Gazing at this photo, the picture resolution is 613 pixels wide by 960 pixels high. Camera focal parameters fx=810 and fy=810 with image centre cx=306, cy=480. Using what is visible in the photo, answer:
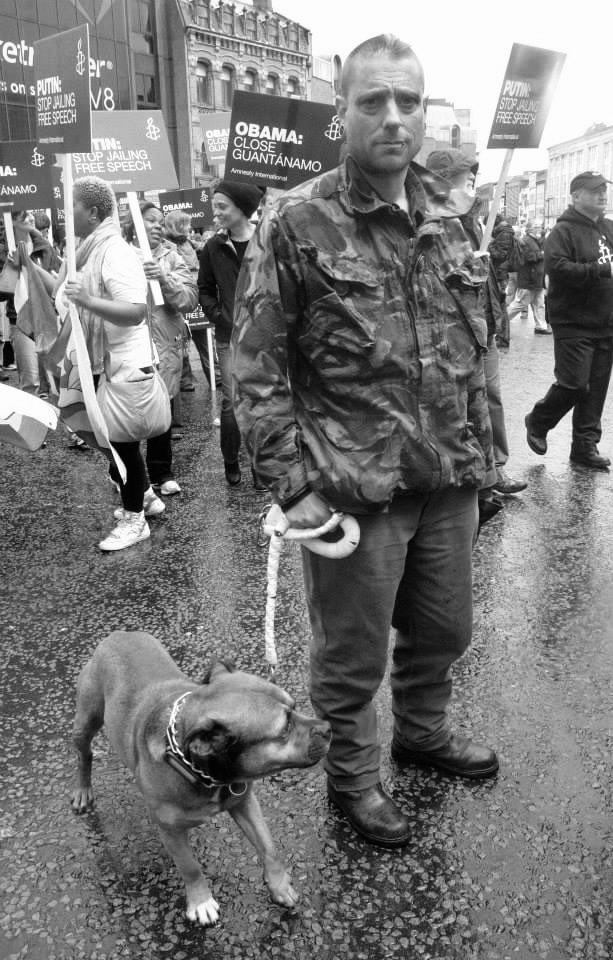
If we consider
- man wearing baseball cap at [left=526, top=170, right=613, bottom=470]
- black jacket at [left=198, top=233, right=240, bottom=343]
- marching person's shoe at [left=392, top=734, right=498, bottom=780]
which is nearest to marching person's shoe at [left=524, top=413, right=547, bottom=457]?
man wearing baseball cap at [left=526, top=170, right=613, bottom=470]

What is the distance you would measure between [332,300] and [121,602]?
277 centimetres

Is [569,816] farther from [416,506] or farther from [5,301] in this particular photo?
[5,301]

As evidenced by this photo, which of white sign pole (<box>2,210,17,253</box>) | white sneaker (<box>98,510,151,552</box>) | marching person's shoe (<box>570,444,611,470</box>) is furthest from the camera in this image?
white sign pole (<box>2,210,17,253</box>)

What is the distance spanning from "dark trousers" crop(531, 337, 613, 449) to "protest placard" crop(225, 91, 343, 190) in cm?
236

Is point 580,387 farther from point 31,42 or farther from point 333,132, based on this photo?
point 31,42

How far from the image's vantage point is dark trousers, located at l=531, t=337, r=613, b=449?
6285 mm

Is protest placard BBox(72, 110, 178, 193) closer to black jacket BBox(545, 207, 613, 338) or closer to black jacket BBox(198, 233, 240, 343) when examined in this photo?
black jacket BBox(198, 233, 240, 343)

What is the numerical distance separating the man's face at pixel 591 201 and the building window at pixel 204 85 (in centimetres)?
4281

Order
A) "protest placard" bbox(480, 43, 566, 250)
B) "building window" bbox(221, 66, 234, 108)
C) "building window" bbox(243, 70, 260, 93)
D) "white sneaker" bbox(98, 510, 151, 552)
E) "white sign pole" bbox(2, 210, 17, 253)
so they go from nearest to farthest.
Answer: "white sneaker" bbox(98, 510, 151, 552), "protest placard" bbox(480, 43, 566, 250), "white sign pole" bbox(2, 210, 17, 253), "building window" bbox(221, 66, 234, 108), "building window" bbox(243, 70, 260, 93)

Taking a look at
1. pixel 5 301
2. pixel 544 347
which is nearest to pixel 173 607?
pixel 5 301

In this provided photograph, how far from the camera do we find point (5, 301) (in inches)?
471

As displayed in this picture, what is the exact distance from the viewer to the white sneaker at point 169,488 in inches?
249

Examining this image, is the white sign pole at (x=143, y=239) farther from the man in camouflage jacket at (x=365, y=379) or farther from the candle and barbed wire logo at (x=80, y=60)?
the man in camouflage jacket at (x=365, y=379)

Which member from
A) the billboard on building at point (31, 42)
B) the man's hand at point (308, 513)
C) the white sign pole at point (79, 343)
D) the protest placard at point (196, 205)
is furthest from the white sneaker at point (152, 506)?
the billboard on building at point (31, 42)
